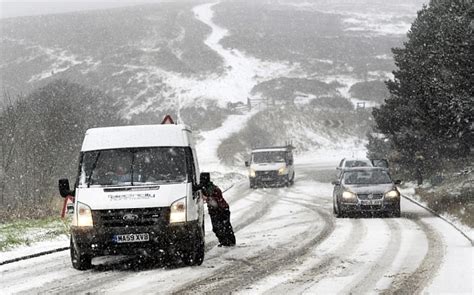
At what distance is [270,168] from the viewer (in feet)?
115

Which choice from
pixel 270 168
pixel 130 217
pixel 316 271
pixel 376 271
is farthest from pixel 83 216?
pixel 270 168

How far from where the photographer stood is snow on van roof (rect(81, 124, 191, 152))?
12.1 meters

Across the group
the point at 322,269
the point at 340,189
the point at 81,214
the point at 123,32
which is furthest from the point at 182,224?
the point at 123,32

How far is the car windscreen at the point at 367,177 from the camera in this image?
68.4ft

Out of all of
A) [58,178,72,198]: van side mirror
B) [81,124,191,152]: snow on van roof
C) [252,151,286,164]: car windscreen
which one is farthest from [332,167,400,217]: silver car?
[252,151,286,164]: car windscreen

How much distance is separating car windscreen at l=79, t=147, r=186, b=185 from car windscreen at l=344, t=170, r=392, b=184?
1004cm

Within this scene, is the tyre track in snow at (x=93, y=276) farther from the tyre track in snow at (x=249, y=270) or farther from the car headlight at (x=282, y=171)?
the car headlight at (x=282, y=171)

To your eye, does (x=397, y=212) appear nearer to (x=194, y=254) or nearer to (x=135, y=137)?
(x=194, y=254)

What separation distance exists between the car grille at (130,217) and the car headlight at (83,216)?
89 mm

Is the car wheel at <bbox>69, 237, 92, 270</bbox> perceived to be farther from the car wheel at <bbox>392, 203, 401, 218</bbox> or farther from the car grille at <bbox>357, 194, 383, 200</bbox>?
the car wheel at <bbox>392, 203, 401, 218</bbox>

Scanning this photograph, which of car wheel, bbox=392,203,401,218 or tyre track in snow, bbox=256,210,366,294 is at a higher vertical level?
tyre track in snow, bbox=256,210,366,294

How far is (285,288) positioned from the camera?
9.06 m

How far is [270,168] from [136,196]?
24484mm

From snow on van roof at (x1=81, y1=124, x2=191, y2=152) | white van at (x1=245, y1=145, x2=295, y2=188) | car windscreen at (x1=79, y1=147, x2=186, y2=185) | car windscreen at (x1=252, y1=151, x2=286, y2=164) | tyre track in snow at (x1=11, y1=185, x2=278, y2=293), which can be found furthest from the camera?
car windscreen at (x1=252, y1=151, x2=286, y2=164)
